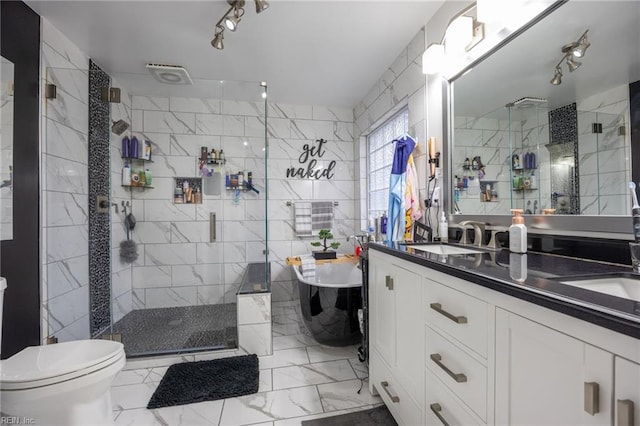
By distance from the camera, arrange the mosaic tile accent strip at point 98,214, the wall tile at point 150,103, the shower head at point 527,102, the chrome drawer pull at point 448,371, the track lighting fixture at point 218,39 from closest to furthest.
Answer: the chrome drawer pull at point 448,371 → the shower head at point 527,102 → the track lighting fixture at point 218,39 → the mosaic tile accent strip at point 98,214 → the wall tile at point 150,103

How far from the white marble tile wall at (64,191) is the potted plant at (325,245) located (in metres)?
2.24

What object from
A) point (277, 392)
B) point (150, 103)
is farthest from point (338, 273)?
point (150, 103)

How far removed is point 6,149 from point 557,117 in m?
3.05

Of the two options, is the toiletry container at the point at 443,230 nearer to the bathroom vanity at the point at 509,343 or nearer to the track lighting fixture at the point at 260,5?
the bathroom vanity at the point at 509,343

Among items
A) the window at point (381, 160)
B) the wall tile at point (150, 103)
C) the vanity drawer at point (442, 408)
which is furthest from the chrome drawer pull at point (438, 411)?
the wall tile at point (150, 103)

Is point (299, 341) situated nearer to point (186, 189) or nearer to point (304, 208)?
point (304, 208)

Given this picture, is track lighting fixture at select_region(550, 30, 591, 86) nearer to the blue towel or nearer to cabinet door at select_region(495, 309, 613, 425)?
the blue towel

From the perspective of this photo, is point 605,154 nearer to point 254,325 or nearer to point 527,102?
point 527,102

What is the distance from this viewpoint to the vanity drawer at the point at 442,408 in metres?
0.91

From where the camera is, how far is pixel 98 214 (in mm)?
2693

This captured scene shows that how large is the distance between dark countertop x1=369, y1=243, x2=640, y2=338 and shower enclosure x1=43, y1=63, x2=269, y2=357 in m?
1.90

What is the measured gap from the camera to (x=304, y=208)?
11.8ft

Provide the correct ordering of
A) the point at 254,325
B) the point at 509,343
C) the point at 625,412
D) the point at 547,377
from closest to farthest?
the point at 625,412
the point at 547,377
the point at 509,343
the point at 254,325

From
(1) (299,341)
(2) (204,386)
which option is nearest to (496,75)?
(1) (299,341)
